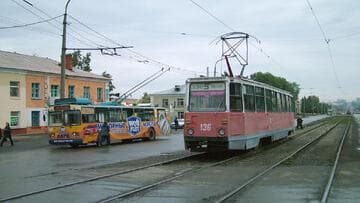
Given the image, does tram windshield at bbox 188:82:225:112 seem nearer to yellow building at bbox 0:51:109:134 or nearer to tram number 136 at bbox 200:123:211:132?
tram number 136 at bbox 200:123:211:132

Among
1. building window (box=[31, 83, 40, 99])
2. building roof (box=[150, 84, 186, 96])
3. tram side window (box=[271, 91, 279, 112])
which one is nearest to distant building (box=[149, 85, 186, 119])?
building roof (box=[150, 84, 186, 96])

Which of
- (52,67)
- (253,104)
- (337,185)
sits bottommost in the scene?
(337,185)

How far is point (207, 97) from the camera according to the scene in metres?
19.1

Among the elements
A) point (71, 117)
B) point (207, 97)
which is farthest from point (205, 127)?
point (71, 117)

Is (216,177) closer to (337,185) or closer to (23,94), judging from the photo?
(337,185)

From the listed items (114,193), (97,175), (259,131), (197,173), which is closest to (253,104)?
(259,131)

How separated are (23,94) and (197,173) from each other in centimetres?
3583

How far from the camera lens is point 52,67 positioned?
2130 inches

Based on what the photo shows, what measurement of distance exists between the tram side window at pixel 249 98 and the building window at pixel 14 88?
30.8m

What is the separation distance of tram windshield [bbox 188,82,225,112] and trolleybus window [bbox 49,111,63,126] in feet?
38.2

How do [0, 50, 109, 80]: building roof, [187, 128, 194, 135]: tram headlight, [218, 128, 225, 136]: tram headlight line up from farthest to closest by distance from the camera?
[0, 50, 109, 80]: building roof, [187, 128, 194, 135]: tram headlight, [218, 128, 225, 136]: tram headlight

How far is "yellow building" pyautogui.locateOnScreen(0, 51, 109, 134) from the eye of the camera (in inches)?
1775

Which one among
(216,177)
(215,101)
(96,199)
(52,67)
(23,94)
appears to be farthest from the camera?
(52,67)

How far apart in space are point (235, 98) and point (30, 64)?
36054mm
